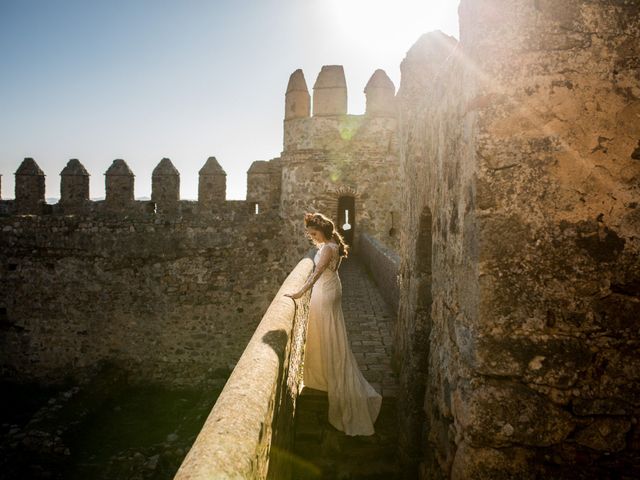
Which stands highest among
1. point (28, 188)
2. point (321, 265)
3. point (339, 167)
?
point (339, 167)

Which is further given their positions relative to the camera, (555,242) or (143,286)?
(143,286)

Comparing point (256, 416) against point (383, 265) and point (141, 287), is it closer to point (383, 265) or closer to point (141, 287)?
point (383, 265)

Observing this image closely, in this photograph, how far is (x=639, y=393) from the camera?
1962 millimetres

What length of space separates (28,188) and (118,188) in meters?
3.38

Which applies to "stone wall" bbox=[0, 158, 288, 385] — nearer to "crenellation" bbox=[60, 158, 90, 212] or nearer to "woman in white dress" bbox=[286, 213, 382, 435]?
"crenellation" bbox=[60, 158, 90, 212]

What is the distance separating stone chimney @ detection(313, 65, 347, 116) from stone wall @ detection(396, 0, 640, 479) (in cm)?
1075

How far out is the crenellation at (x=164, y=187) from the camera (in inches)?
510

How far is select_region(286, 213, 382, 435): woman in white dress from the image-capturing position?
391 centimetres

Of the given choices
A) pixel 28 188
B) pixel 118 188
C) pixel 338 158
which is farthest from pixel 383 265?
pixel 28 188

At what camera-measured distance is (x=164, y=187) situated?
12961mm

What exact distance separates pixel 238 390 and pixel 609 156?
1993mm

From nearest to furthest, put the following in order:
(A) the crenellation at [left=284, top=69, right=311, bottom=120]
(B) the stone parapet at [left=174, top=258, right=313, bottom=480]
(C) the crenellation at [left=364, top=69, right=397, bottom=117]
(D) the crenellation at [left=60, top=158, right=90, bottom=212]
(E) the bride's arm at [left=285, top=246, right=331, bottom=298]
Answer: (B) the stone parapet at [left=174, top=258, right=313, bottom=480], (E) the bride's arm at [left=285, top=246, right=331, bottom=298], (C) the crenellation at [left=364, top=69, right=397, bottom=117], (A) the crenellation at [left=284, top=69, right=311, bottom=120], (D) the crenellation at [left=60, top=158, right=90, bottom=212]

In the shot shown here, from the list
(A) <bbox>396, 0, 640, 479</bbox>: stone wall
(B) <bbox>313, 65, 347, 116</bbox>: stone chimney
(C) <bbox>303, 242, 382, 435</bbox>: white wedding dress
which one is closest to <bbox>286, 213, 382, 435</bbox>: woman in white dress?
(C) <bbox>303, 242, 382, 435</bbox>: white wedding dress

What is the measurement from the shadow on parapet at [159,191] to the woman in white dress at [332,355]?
8.68m
